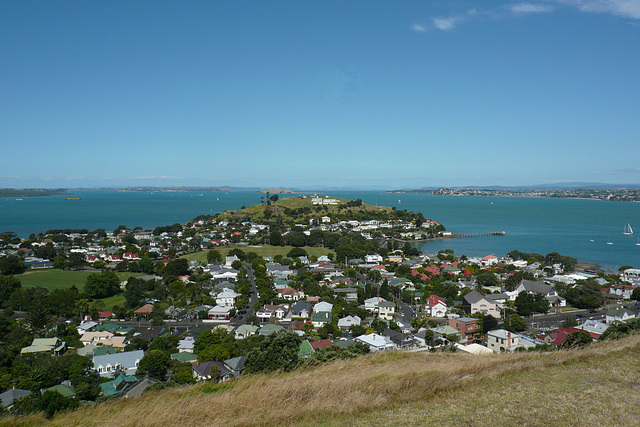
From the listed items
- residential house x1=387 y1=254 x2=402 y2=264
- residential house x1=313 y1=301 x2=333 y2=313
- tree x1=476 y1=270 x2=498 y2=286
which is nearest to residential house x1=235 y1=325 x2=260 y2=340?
residential house x1=313 y1=301 x2=333 y2=313

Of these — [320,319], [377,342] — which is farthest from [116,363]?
[377,342]

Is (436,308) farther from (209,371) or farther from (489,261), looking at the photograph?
(489,261)

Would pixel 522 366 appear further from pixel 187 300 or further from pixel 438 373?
pixel 187 300

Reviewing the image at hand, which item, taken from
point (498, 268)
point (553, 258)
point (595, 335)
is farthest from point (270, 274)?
point (553, 258)

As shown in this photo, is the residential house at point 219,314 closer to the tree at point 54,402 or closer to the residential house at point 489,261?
the tree at point 54,402

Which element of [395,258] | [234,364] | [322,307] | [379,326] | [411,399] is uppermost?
[411,399]

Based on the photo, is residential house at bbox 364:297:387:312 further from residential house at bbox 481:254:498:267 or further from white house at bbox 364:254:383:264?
residential house at bbox 481:254:498:267

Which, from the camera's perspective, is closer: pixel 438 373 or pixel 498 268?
pixel 438 373
